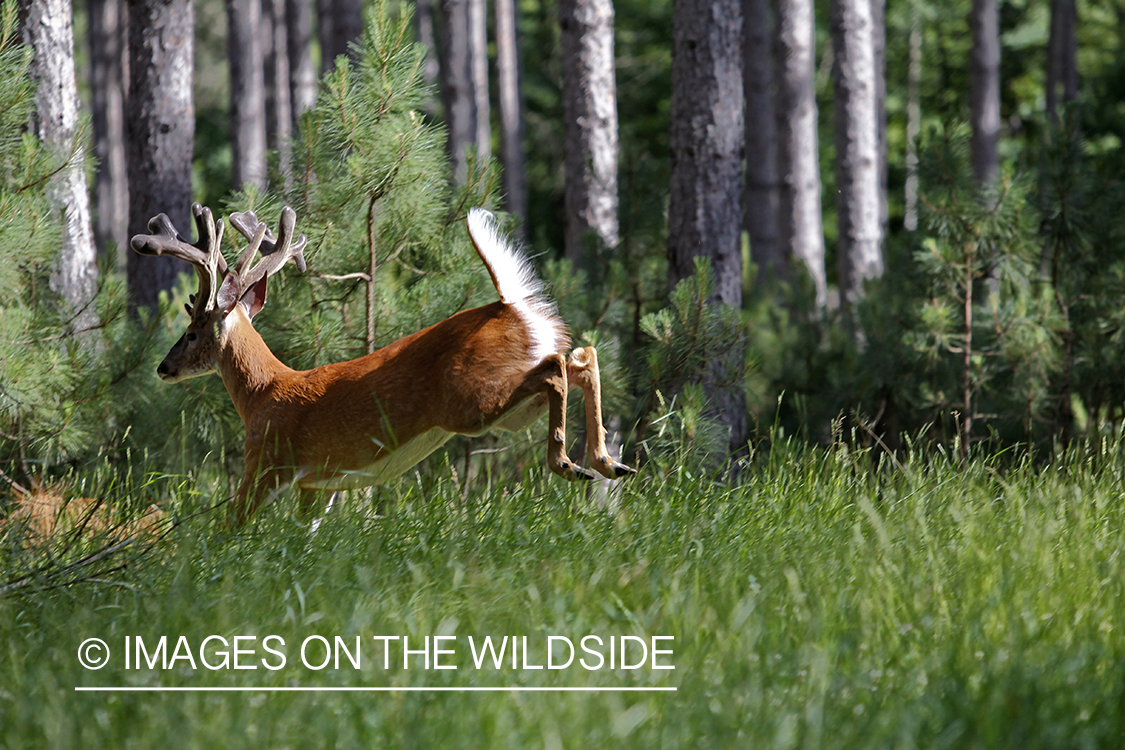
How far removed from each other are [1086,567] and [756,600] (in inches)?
39.8

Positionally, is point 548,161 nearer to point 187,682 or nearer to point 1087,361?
point 1087,361

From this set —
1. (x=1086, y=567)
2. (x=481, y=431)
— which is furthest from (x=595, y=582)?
(x=1086, y=567)

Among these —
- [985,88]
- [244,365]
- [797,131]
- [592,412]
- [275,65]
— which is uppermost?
[275,65]

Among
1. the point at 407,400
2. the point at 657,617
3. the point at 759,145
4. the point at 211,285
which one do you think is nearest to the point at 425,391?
the point at 407,400

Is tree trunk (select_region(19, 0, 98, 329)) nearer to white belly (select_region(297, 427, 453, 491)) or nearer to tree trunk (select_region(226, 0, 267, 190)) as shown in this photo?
white belly (select_region(297, 427, 453, 491))

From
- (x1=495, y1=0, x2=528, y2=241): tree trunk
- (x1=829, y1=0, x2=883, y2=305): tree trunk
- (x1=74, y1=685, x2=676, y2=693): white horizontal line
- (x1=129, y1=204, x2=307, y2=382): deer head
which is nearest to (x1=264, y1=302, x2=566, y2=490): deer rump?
(x1=129, y1=204, x2=307, y2=382): deer head

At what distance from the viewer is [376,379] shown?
11.7 feet

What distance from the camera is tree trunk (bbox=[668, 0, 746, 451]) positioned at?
5.55 metres

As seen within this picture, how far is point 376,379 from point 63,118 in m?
3.16

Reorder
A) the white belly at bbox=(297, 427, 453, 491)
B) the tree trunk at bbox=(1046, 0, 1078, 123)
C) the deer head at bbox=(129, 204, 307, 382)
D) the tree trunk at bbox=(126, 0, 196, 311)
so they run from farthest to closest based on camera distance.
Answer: the tree trunk at bbox=(1046, 0, 1078, 123), the tree trunk at bbox=(126, 0, 196, 311), the deer head at bbox=(129, 204, 307, 382), the white belly at bbox=(297, 427, 453, 491)

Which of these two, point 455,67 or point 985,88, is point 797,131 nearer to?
point 985,88

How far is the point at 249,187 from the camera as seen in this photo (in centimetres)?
456

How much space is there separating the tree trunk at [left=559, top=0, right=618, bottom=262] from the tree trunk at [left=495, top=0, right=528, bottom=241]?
833 cm

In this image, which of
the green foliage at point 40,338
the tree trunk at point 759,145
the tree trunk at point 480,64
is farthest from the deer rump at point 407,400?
the tree trunk at point 480,64
